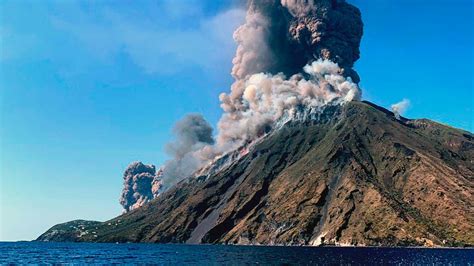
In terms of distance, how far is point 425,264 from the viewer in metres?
177

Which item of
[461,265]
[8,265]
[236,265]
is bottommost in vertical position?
[461,265]

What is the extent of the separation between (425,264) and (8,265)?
155225 mm

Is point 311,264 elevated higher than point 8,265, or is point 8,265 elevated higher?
point 8,265

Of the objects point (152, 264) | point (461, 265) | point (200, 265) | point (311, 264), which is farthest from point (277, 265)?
point (461, 265)

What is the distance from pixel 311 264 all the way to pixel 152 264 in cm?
6067

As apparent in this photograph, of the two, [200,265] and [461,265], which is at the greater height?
[200,265]

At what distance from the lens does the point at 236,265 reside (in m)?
173

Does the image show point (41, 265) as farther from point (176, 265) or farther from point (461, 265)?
point (461, 265)

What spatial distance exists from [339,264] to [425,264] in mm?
33298

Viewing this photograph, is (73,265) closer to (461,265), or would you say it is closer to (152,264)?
(152,264)

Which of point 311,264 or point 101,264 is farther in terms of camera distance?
point 101,264

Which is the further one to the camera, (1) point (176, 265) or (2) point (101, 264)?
(2) point (101, 264)

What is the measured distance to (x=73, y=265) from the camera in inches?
7328

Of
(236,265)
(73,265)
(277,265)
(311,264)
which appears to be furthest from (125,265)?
(311,264)
